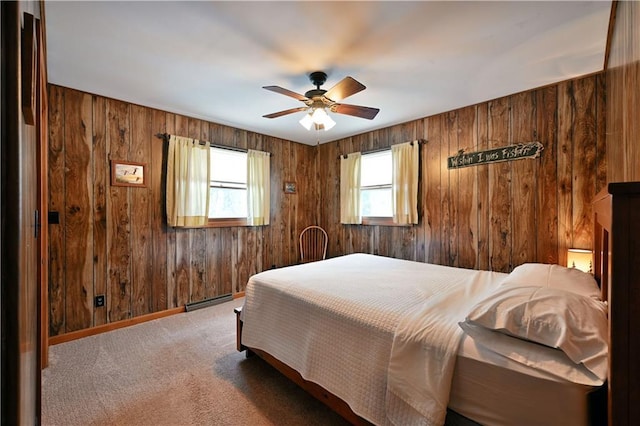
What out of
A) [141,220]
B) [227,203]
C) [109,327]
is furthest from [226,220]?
[109,327]

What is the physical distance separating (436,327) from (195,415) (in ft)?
5.24

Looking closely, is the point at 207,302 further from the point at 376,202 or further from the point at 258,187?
Answer: the point at 376,202

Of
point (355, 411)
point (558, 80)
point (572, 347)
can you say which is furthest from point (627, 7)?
point (355, 411)

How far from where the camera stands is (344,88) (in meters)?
2.14

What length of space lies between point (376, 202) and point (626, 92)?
9.37 feet

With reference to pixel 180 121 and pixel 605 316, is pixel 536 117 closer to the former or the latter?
pixel 605 316

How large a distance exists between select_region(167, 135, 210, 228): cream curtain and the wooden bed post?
3631mm

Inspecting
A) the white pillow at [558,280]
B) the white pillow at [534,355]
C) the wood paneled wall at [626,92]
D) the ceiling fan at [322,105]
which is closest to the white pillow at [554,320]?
the white pillow at [534,355]

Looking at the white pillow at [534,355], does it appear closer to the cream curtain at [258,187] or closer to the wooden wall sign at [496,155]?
the wooden wall sign at [496,155]

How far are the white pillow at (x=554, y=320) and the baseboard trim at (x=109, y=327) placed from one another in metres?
3.37

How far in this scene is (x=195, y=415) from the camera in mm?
1725

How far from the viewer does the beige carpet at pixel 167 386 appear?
5.62 feet

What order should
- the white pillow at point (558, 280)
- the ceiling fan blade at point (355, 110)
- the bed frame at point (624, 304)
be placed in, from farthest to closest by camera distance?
the ceiling fan blade at point (355, 110) → the white pillow at point (558, 280) → the bed frame at point (624, 304)

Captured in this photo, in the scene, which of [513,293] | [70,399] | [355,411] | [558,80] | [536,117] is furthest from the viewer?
[536,117]
